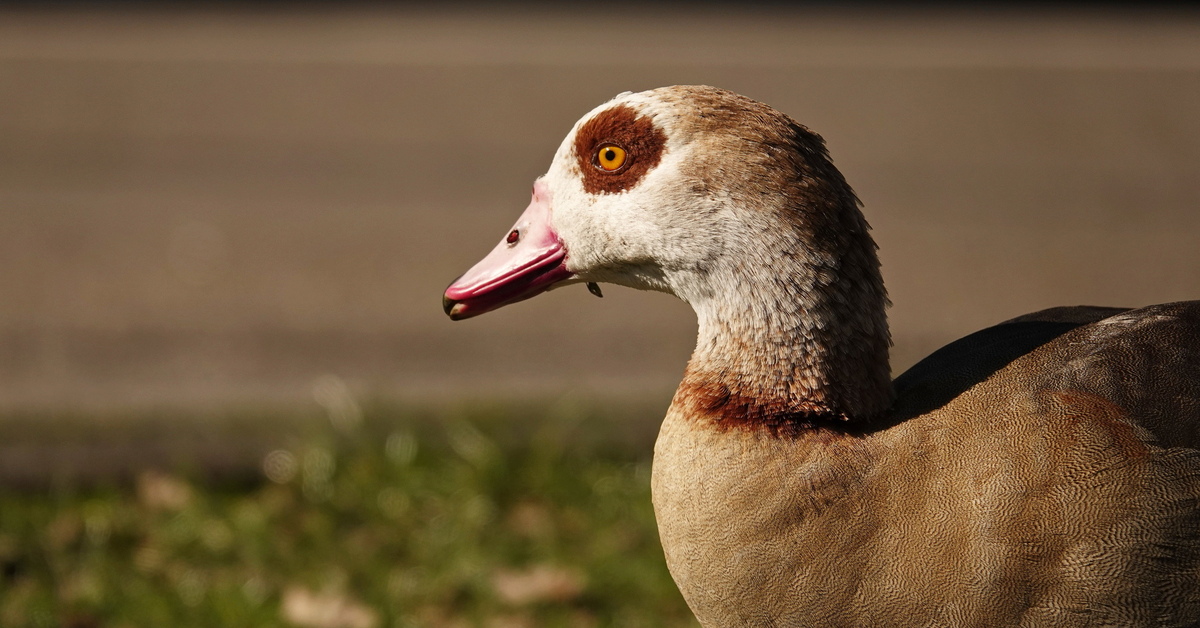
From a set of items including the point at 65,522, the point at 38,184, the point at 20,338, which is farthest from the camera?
the point at 38,184

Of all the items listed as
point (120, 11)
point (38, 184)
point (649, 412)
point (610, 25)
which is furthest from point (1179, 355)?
point (120, 11)

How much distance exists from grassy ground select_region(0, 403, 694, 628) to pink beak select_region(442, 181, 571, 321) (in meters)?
1.55

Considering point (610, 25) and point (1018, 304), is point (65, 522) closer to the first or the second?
point (1018, 304)

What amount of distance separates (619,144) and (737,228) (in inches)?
9.9

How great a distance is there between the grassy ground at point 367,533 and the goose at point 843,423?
164 centimetres

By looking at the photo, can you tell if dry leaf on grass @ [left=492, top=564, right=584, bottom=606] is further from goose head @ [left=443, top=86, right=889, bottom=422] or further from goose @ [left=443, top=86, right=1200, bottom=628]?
goose head @ [left=443, top=86, right=889, bottom=422]

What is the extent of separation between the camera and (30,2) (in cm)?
1019

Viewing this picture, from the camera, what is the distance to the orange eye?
2.01m

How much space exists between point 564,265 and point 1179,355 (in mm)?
1029

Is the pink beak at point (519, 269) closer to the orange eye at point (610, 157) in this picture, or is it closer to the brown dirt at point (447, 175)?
the orange eye at point (610, 157)

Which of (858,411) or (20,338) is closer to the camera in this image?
(858,411)

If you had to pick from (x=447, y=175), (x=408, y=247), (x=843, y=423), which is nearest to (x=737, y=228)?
(x=843, y=423)

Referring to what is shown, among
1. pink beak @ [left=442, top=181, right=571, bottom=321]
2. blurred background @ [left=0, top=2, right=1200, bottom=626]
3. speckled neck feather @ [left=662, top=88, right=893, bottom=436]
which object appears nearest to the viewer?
speckled neck feather @ [left=662, top=88, right=893, bottom=436]

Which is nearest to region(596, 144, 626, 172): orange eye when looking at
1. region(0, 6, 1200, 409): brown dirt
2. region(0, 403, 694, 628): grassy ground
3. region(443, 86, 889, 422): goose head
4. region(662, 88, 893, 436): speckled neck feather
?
region(443, 86, 889, 422): goose head
